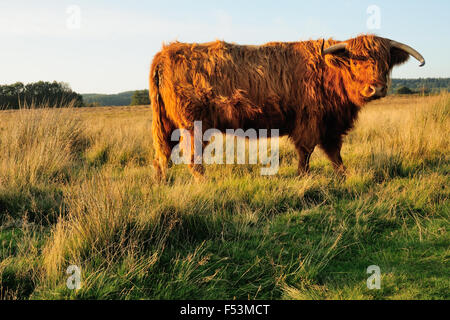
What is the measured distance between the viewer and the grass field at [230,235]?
2199 millimetres

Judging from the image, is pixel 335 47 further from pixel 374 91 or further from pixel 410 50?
pixel 410 50

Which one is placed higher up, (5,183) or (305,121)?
(305,121)

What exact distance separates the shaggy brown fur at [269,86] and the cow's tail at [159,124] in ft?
0.04

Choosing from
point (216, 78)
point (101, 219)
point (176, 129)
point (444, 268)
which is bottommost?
point (444, 268)

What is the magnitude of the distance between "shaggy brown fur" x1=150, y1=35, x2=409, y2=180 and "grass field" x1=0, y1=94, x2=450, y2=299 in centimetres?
69

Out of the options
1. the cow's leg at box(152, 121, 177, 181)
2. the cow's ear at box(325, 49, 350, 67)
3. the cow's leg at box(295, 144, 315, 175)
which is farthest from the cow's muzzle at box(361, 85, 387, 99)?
the cow's leg at box(152, 121, 177, 181)

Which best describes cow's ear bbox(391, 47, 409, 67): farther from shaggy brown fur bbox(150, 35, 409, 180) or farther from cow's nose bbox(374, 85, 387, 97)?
cow's nose bbox(374, 85, 387, 97)

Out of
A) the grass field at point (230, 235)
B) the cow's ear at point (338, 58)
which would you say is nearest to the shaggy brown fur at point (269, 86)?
the cow's ear at point (338, 58)

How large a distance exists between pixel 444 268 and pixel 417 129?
15.6ft

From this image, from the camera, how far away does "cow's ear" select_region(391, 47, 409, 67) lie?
461 centimetres

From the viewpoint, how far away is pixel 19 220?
130 inches

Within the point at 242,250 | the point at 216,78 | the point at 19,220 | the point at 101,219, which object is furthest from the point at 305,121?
the point at 19,220

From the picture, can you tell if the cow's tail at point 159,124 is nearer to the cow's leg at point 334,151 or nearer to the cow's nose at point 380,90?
the cow's leg at point 334,151
